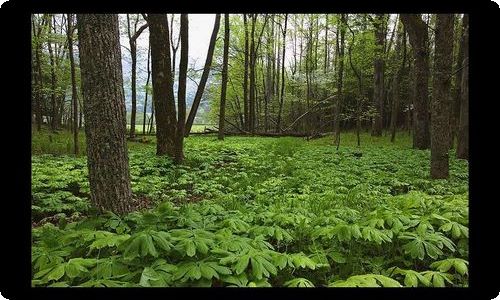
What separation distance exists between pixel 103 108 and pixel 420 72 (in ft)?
31.6

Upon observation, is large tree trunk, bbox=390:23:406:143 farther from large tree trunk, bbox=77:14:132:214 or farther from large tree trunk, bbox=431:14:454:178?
large tree trunk, bbox=77:14:132:214

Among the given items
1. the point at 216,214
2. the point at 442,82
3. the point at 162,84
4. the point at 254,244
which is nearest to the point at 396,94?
the point at 442,82

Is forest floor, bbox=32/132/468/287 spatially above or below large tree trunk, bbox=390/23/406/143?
Answer: below

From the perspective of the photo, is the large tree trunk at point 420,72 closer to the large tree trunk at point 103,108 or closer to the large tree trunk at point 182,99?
the large tree trunk at point 182,99

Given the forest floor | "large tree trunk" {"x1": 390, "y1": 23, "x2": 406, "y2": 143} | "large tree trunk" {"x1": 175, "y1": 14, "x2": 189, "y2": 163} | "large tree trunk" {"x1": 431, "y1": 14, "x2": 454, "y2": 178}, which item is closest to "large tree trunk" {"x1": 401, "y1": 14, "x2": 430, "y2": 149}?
"large tree trunk" {"x1": 390, "y1": 23, "x2": 406, "y2": 143}

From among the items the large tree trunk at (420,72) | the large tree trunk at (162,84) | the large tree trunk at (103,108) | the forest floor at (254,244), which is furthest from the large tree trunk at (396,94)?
the large tree trunk at (103,108)

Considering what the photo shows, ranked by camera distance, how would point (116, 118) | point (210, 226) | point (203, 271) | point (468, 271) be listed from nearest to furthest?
1. point (203, 271)
2. point (468, 271)
3. point (210, 226)
4. point (116, 118)

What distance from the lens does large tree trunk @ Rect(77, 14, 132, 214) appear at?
3.12 metres

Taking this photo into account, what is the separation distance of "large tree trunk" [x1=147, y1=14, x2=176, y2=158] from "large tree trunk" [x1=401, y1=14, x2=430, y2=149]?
6.34m

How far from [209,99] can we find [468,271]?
27025 millimetres
